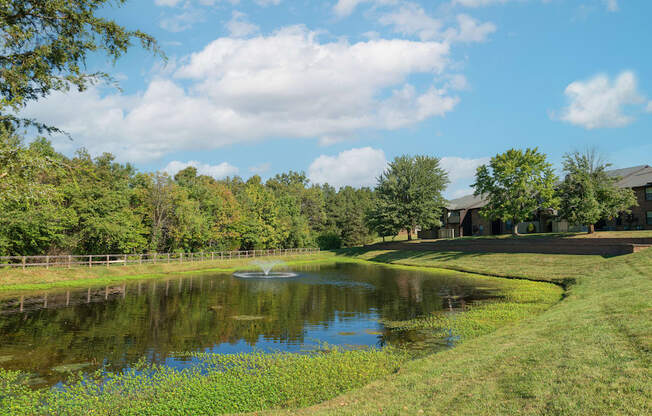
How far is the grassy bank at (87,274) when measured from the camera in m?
→ 34.2

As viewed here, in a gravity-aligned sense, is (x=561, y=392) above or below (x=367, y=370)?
above

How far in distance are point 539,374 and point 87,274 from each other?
42047mm

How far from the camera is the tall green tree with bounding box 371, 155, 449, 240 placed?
233 feet

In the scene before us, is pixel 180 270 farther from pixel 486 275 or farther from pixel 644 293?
pixel 644 293

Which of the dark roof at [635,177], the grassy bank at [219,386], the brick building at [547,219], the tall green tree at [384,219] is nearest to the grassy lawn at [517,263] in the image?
the tall green tree at [384,219]

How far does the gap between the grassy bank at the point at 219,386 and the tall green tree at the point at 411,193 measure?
56.1m

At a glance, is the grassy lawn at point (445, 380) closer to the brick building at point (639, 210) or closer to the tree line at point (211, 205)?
the tree line at point (211, 205)

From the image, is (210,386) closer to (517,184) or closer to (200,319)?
(200,319)

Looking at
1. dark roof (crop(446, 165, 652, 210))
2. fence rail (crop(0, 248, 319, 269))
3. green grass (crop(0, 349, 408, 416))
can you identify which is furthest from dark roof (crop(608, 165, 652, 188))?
fence rail (crop(0, 248, 319, 269))

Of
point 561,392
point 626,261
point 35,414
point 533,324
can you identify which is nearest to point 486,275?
point 626,261

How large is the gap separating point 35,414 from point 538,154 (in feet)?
193

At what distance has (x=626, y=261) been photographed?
104 feet

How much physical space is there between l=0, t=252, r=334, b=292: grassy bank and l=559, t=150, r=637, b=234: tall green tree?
42326 millimetres

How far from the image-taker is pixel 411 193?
71.3 metres
